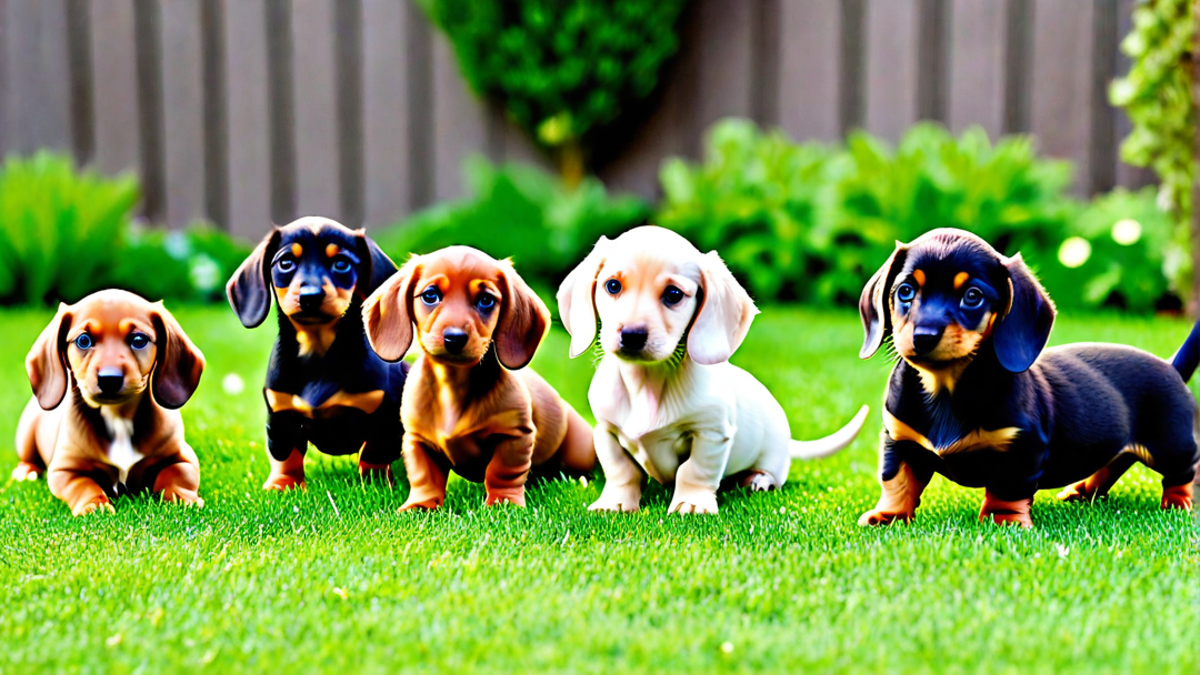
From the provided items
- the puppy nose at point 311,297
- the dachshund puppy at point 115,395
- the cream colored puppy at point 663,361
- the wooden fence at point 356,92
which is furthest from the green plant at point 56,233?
the cream colored puppy at point 663,361

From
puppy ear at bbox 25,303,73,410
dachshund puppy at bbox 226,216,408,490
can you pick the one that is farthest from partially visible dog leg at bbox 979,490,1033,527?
puppy ear at bbox 25,303,73,410

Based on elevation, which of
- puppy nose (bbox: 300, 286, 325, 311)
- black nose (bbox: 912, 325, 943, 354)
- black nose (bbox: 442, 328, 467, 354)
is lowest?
black nose (bbox: 442, 328, 467, 354)

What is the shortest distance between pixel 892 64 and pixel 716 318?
5937 millimetres

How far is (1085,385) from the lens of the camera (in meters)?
2.97

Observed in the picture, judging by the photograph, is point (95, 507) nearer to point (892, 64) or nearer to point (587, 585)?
point (587, 585)

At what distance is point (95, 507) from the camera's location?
314cm

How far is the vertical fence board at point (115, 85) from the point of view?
30.8 feet

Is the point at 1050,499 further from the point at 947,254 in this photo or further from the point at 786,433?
→ the point at 947,254

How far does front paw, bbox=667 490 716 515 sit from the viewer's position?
3.08m

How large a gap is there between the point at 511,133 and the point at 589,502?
6.19m

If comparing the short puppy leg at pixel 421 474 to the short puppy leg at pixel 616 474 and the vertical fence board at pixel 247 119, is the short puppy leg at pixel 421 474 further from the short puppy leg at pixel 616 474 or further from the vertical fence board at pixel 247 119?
the vertical fence board at pixel 247 119

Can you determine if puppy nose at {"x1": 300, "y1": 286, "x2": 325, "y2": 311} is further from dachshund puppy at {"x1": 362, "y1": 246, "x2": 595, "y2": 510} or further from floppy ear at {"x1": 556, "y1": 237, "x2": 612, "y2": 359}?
floppy ear at {"x1": 556, "y1": 237, "x2": 612, "y2": 359}

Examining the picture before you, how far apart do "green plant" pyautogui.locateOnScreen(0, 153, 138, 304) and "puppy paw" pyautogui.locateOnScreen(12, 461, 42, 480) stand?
4217mm

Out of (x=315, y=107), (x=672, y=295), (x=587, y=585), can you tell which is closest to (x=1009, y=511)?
(x=672, y=295)
